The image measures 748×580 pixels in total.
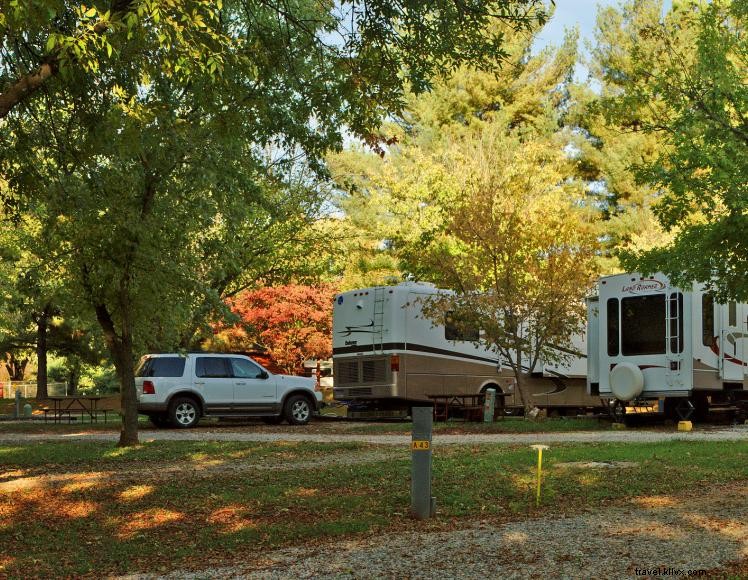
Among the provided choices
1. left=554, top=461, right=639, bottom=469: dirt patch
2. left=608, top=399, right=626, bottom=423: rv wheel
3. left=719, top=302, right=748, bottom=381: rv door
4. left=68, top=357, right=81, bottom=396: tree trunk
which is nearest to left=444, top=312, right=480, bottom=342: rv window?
left=608, top=399, right=626, bottom=423: rv wheel

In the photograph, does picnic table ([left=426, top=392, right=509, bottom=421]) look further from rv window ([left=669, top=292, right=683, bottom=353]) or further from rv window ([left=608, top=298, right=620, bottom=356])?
rv window ([left=669, top=292, right=683, bottom=353])

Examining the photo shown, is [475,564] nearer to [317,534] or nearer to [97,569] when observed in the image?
[317,534]

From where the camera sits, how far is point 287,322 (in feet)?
116

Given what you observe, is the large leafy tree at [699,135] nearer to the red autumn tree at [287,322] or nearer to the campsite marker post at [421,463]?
the campsite marker post at [421,463]

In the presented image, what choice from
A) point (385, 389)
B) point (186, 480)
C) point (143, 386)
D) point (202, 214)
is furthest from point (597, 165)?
point (186, 480)

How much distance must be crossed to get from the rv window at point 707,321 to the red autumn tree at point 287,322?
57.1 ft

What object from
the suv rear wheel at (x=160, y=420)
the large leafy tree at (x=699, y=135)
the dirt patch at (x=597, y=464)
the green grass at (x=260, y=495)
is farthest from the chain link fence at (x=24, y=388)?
the dirt patch at (x=597, y=464)

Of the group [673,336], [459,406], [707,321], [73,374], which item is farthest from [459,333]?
[73,374]

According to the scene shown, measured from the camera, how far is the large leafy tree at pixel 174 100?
8.70 meters

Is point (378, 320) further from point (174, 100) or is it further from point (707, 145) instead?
point (707, 145)

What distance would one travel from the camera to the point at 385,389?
24.1m

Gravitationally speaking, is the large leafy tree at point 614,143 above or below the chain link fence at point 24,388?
above

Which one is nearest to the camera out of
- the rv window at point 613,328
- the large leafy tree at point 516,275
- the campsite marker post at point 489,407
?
the rv window at point 613,328

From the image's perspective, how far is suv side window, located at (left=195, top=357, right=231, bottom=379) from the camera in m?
22.8
